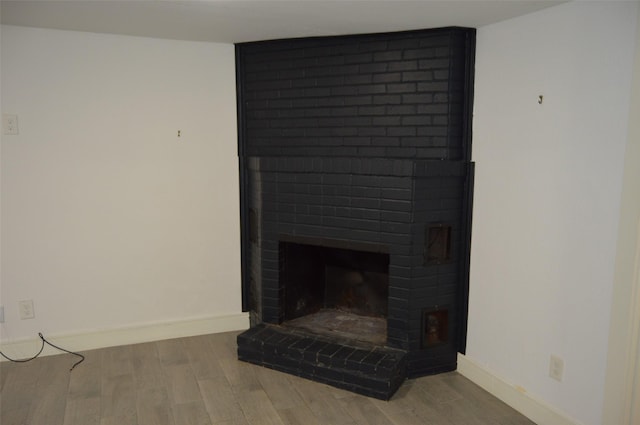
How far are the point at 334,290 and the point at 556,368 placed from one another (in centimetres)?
161

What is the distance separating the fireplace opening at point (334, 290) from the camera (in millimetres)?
3387

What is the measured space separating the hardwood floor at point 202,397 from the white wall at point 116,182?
396 mm

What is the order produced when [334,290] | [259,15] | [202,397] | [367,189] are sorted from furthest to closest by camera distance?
[334,290] < [367,189] < [202,397] < [259,15]

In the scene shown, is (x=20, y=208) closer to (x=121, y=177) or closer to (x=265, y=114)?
(x=121, y=177)

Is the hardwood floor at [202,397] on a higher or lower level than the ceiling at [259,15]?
lower

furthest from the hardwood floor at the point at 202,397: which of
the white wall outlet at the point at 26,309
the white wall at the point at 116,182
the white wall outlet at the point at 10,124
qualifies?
the white wall outlet at the point at 10,124

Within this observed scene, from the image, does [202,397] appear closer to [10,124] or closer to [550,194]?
[10,124]

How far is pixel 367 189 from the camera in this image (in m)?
2.98

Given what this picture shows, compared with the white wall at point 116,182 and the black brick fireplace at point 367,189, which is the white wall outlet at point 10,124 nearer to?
the white wall at point 116,182

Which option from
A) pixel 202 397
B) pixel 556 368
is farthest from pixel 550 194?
pixel 202 397

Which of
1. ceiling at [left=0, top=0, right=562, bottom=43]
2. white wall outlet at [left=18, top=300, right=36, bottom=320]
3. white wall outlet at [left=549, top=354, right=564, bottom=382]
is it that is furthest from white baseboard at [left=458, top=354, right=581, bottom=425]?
white wall outlet at [left=18, top=300, right=36, bottom=320]

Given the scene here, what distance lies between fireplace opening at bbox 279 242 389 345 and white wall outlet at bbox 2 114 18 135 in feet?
5.69

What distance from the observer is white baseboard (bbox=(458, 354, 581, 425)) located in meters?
2.45

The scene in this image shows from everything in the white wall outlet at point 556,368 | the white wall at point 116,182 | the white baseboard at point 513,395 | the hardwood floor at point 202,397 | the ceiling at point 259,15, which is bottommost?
the hardwood floor at point 202,397
